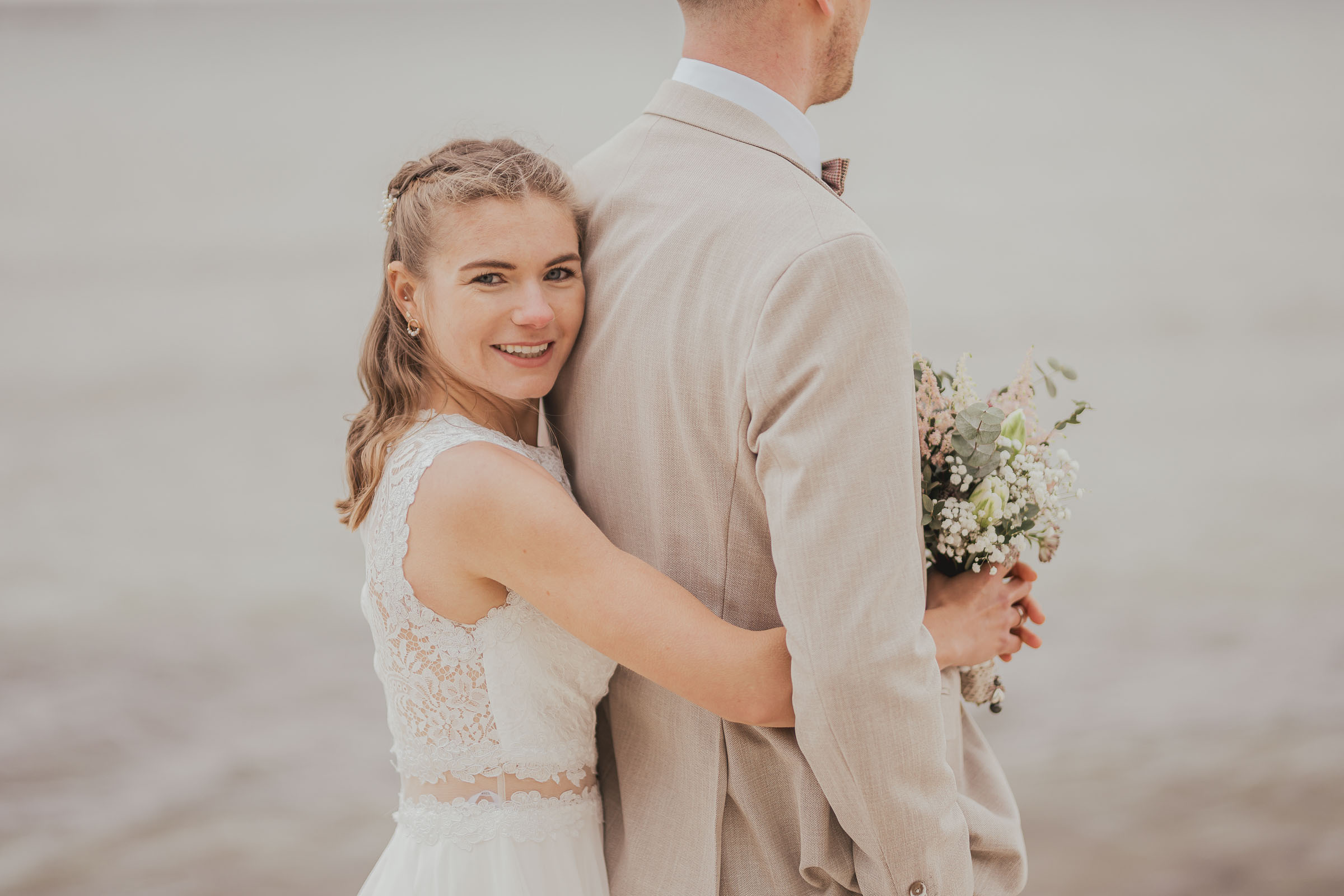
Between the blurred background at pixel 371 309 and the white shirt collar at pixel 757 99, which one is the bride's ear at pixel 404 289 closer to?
the white shirt collar at pixel 757 99

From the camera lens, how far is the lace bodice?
151 cm

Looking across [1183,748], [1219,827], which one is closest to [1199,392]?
[1183,748]

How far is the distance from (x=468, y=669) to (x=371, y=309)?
5.70 meters

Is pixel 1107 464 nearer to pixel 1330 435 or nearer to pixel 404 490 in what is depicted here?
pixel 1330 435

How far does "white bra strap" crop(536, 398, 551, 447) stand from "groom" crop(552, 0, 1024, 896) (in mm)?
65

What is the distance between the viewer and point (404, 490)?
1469 millimetres

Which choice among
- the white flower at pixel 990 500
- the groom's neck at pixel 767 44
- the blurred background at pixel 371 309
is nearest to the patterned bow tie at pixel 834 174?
the groom's neck at pixel 767 44

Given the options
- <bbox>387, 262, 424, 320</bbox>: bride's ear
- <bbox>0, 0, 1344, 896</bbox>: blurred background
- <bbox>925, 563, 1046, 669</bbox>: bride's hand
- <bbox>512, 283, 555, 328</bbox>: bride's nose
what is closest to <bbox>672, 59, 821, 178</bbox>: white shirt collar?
<bbox>512, 283, 555, 328</bbox>: bride's nose

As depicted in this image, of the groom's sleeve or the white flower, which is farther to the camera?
the white flower

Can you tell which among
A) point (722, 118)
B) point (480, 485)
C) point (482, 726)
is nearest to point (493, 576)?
point (480, 485)

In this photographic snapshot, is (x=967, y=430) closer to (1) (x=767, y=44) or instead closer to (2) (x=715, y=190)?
(2) (x=715, y=190)

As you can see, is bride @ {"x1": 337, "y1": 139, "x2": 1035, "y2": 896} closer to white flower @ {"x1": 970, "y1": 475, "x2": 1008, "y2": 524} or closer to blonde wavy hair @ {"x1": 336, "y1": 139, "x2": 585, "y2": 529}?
blonde wavy hair @ {"x1": 336, "y1": 139, "x2": 585, "y2": 529}

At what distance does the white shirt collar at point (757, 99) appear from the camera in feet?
4.79

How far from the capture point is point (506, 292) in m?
1.51
